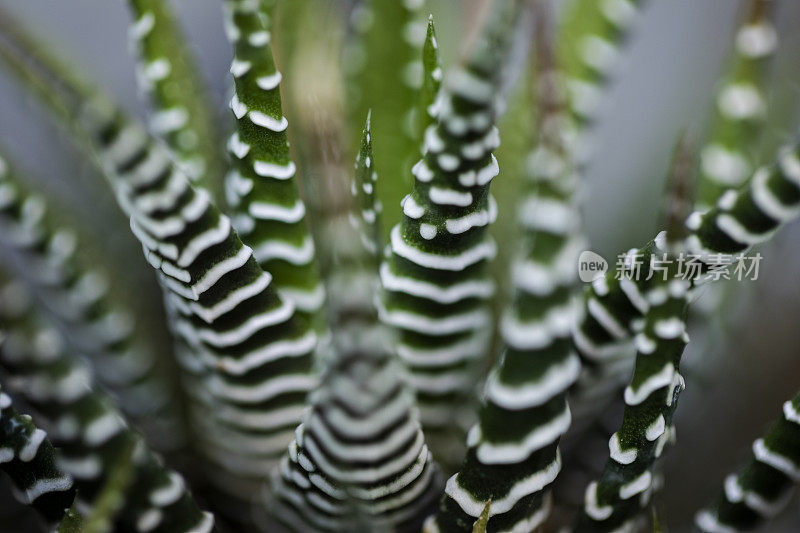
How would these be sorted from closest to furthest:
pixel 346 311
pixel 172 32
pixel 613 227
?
pixel 346 311 → pixel 172 32 → pixel 613 227

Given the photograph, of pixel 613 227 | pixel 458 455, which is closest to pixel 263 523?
pixel 458 455

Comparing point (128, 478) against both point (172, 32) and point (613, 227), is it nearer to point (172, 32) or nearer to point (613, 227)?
point (172, 32)

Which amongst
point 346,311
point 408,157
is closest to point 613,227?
point 408,157

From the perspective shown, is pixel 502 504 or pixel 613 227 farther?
pixel 613 227

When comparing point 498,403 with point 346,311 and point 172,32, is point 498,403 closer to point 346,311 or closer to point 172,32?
point 346,311

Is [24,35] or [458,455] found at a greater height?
[24,35]

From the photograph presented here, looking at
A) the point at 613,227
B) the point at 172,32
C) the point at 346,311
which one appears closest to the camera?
the point at 346,311
